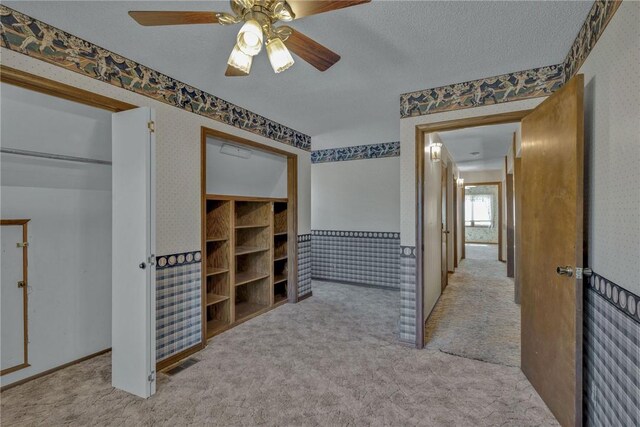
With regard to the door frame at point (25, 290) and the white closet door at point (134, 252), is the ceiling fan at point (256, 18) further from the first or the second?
the door frame at point (25, 290)

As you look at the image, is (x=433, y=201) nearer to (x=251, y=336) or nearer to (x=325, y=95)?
(x=325, y=95)

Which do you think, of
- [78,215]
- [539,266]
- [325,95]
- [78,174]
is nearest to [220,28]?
[325,95]

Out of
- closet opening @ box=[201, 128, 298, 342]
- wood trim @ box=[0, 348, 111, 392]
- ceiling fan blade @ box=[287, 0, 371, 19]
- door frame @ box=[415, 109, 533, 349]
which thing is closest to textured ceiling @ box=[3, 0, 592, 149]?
door frame @ box=[415, 109, 533, 349]

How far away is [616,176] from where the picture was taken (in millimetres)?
1412

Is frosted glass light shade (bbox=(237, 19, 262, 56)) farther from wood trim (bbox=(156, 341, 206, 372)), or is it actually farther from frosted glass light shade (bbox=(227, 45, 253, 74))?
wood trim (bbox=(156, 341, 206, 372))

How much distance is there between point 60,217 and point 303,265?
8.83 feet

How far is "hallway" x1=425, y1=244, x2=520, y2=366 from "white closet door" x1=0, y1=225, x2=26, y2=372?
128 inches

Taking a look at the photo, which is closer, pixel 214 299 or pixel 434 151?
pixel 214 299

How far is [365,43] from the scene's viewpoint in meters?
2.03

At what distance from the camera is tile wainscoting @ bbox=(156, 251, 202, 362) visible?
8.22 feet

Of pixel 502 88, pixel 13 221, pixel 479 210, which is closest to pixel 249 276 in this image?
pixel 13 221

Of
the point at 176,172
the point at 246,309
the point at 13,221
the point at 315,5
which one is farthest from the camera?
the point at 246,309

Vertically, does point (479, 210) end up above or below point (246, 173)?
below

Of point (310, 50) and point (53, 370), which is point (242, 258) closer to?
point (53, 370)
